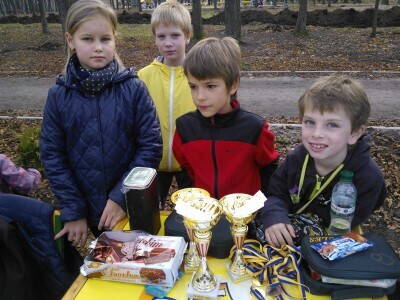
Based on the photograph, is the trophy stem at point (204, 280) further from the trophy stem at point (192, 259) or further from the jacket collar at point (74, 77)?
the jacket collar at point (74, 77)

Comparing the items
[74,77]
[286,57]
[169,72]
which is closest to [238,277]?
[74,77]

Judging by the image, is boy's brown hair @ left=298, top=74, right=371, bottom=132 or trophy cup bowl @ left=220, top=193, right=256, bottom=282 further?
boy's brown hair @ left=298, top=74, right=371, bottom=132

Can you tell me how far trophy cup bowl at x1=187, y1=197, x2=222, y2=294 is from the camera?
52.3 inches

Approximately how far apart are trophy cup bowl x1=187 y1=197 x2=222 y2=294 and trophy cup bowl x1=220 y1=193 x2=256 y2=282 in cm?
5

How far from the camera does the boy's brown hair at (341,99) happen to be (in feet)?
5.68

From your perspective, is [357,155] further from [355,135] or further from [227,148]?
[227,148]

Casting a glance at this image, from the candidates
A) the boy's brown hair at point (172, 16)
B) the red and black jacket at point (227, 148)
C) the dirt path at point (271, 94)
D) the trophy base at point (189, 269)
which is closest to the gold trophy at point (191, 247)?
the trophy base at point (189, 269)

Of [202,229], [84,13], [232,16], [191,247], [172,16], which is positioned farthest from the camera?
[232,16]

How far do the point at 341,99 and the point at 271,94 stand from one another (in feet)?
21.9

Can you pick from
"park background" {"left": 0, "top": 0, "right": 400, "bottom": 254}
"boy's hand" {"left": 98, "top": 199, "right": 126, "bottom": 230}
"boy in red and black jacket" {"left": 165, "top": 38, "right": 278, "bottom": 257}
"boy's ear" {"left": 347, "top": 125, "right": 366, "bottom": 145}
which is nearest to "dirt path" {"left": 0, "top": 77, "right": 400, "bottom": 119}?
"park background" {"left": 0, "top": 0, "right": 400, "bottom": 254}

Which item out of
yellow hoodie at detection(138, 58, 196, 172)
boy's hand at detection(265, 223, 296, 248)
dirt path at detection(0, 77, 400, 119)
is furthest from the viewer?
dirt path at detection(0, 77, 400, 119)

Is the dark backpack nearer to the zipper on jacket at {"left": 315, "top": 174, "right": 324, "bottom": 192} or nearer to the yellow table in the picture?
the yellow table

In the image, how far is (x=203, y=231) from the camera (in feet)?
→ 4.48

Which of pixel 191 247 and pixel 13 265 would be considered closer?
pixel 191 247
